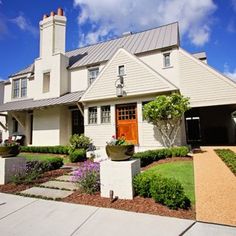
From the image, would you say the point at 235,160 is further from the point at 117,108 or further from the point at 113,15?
the point at 113,15

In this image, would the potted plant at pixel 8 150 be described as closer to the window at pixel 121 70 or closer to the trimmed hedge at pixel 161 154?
the trimmed hedge at pixel 161 154

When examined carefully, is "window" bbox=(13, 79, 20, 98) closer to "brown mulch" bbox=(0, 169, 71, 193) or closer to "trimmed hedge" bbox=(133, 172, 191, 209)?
"brown mulch" bbox=(0, 169, 71, 193)

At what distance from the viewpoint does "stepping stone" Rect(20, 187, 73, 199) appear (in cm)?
559

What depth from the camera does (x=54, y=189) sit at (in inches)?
242

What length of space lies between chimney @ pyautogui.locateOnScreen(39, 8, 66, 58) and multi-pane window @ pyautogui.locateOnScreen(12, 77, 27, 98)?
3.72m

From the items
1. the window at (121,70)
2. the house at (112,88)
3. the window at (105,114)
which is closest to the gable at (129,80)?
the house at (112,88)

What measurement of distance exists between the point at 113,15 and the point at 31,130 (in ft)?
39.1

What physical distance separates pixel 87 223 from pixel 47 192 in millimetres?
2479

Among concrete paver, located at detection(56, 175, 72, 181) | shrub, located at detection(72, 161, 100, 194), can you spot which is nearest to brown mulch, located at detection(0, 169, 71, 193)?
concrete paver, located at detection(56, 175, 72, 181)

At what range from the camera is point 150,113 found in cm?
1080

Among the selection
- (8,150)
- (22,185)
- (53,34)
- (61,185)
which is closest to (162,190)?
(61,185)

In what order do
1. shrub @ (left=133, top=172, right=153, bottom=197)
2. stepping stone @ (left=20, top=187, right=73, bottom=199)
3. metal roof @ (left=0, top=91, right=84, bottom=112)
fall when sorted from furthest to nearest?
metal roof @ (left=0, top=91, right=84, bottom=112) → stepping stone @ (left=20, top=187, right=73, bottom=199) → shrub @ (left=133, top=172, right=153, bottom=197)

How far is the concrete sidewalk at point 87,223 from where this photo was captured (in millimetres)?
3497

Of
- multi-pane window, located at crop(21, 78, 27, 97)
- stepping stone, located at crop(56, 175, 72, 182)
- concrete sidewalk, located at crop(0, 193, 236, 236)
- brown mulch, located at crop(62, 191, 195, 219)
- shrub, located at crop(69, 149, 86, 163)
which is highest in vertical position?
multi-pane window, located at crop(21, 78, 27, 97)
